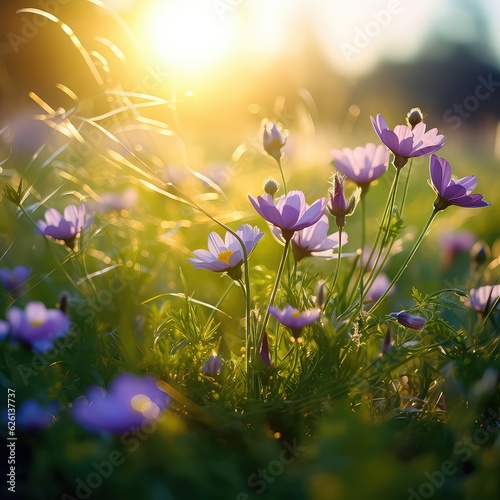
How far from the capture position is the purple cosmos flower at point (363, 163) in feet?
3.22

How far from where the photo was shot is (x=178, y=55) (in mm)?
1213

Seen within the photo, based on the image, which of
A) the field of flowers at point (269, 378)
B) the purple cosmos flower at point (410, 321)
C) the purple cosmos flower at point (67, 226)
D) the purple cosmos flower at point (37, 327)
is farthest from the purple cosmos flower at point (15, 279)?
the purple cosmos flower at point (410, 321)

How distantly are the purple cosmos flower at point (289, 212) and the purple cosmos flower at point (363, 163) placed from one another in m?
0.12

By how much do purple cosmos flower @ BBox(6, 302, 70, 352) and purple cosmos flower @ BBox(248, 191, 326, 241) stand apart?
36 centimetres

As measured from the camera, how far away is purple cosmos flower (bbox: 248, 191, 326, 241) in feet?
→ 2.82

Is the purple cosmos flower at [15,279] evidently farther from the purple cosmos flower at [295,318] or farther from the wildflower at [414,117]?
the wildflower at [414,117]

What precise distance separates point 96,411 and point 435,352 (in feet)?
1.89

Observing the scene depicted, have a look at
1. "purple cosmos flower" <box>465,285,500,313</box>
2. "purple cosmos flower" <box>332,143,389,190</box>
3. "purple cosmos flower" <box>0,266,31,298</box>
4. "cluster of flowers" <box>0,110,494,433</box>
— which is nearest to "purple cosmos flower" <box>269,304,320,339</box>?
"cluster of flowers" <box>0,110,494,433</box>

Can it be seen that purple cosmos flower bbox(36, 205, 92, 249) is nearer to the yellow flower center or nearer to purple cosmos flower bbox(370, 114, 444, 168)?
the yellow flower center

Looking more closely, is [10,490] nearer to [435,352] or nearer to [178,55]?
[435,352]

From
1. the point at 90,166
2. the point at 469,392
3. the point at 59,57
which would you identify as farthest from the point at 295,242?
the point at 59,57

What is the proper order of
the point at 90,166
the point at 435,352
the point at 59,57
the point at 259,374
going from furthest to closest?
the point at 59,57
the point at 90,166
the point at 435,352
the point at 259,374

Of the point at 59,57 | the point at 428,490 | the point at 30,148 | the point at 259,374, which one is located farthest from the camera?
the point at 59,57

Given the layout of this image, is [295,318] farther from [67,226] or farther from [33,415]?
[67,226]
